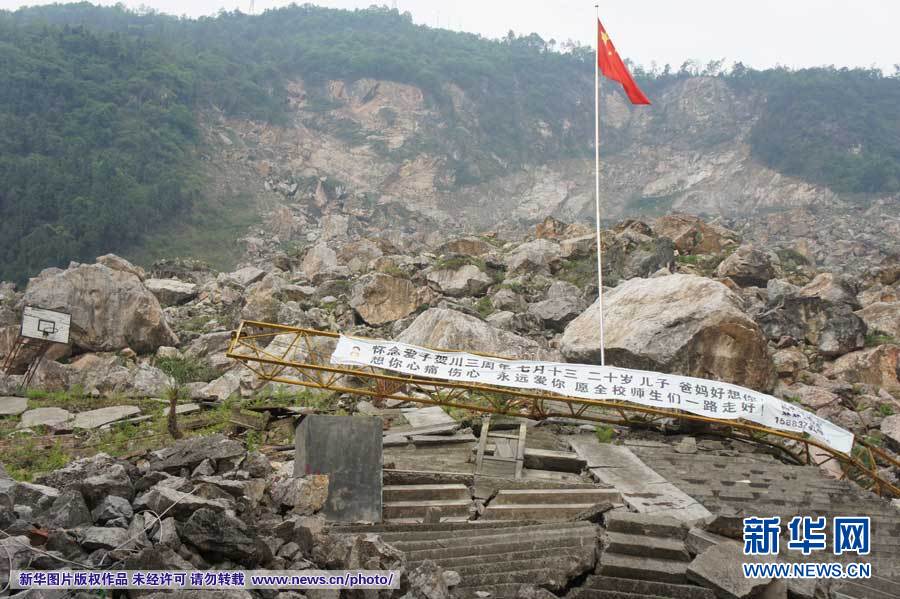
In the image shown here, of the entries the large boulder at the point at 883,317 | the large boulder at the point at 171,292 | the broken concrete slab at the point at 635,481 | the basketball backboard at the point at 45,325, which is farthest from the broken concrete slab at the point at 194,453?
the large boulder at the point at 171,292

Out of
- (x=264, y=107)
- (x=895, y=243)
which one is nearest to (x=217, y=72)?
(x=264, y=107)

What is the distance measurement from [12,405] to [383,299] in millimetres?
9916

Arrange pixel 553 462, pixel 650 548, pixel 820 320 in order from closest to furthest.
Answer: pixel 650 548, pixel 553 462, pixel 820 320

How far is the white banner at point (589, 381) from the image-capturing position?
8445mm

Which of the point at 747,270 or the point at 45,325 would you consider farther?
the point at 747,270

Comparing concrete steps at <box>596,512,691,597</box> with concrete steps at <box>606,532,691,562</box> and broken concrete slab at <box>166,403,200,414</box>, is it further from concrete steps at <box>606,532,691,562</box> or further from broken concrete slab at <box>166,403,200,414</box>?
broken concrete slab at <box>166,403,200,414</box>

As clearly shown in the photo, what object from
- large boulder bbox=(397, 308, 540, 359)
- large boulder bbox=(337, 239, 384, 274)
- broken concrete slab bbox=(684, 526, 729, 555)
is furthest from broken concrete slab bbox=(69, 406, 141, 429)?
large boulder bbox=(337, 239, 384, 274)

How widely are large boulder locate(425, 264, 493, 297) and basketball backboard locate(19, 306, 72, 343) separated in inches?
422

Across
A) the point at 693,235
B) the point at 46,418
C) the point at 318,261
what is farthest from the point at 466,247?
the point at 46,418

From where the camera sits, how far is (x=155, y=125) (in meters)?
53.5

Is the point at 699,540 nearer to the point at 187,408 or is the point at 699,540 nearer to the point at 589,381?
the point at 589,381

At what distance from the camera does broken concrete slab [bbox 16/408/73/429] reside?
10.2m

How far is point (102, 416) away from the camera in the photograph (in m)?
10.6

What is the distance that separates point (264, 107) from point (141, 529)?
64341 millimetres
